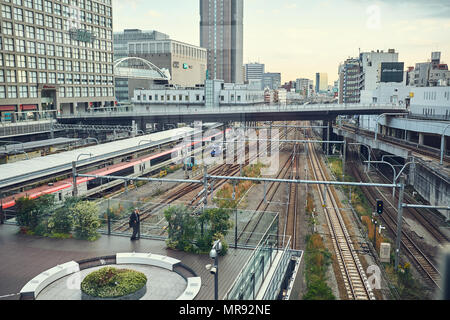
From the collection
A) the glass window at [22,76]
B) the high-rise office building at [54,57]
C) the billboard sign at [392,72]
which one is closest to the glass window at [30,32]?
the high-rise office building at [54,57]

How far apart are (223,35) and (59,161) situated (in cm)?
12554

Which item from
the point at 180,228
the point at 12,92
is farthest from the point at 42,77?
the point at 180,228

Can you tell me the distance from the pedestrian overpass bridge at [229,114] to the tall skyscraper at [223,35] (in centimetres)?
9648

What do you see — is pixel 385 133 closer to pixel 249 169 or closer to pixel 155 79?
pixel 249 169

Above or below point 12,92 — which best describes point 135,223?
below

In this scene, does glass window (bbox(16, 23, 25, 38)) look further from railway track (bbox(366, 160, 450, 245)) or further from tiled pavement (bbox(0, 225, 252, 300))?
→ railway track (bbox(366, 160, 450, 245))

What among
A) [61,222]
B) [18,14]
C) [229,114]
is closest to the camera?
[61,222]

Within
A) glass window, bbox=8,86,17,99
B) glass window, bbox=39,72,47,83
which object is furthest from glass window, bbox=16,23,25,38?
glass window, bbox=8,86,17,99

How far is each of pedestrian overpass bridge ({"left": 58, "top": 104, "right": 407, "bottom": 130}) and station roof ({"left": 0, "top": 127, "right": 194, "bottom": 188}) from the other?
12.4m

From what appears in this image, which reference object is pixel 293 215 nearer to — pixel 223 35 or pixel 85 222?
pixel 85 222

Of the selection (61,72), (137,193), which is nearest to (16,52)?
(61,72)

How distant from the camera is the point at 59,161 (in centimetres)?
2262

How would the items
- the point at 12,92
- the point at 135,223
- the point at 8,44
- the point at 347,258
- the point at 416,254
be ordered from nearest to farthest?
the point at 135,223
the point at 347,258
the point at 416,254
the point at 8,44
the point at 12,92

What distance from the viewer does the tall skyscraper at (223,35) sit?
137m
